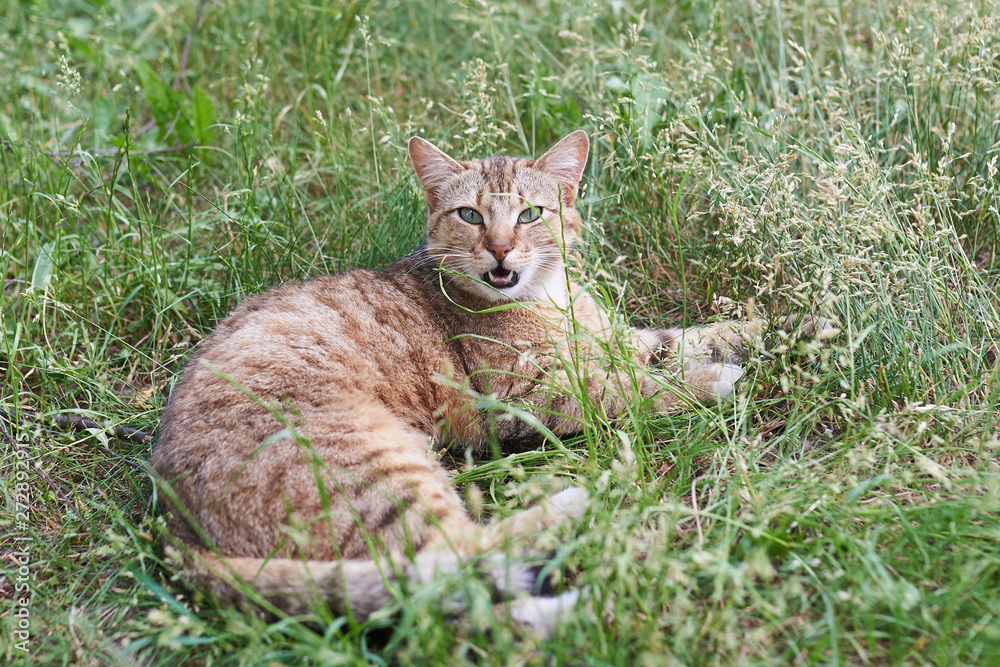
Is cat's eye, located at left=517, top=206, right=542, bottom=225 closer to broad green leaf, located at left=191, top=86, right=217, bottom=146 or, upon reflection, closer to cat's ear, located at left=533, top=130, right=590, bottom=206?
cat's ear, located at left=533, top=130, right=590, bottom=206

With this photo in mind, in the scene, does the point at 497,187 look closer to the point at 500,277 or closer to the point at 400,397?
the point at 500,277

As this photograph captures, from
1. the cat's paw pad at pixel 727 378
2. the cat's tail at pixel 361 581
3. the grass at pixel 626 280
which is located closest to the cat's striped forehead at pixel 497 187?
the grass at pixel 626 280

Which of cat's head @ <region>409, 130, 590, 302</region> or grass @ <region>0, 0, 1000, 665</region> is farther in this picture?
cat's head @ <region>409, 130, 590, 302</region>

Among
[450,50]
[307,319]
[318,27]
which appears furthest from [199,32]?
[307,319]

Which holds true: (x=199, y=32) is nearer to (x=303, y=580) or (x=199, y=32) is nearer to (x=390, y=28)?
(x=390, y=28)

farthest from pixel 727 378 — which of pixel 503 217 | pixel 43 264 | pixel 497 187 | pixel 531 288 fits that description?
pixel 43 264

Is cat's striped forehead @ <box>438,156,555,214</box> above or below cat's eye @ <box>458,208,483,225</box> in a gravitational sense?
above

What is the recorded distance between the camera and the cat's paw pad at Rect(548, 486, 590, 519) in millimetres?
2535

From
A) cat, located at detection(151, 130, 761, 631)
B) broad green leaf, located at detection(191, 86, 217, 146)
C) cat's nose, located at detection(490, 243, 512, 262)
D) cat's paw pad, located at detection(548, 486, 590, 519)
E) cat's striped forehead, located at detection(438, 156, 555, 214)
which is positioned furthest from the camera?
broad green leaf, located at detection(191, 86, 217, 146)

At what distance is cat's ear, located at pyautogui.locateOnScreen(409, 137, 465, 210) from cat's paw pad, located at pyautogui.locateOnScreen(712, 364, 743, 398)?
154 cm

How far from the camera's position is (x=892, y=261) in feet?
10.1

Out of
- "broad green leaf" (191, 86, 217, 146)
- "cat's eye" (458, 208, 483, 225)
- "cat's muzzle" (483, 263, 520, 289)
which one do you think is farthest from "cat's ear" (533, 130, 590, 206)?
"broad green leaf" (191, 86, 217, 146)

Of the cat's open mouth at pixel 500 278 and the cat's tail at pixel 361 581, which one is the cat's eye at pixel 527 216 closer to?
the cat's open mouth at pixel 500 278

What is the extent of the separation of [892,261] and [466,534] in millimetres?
2079
